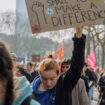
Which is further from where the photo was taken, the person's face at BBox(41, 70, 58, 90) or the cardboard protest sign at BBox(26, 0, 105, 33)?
the cardboard protest sign at BBox(26, 0, 105, 33)

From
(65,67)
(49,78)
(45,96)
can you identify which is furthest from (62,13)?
(65,67)

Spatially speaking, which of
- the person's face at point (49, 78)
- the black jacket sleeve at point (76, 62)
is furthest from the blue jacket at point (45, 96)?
the black jacket sleeve at point (76, 62)

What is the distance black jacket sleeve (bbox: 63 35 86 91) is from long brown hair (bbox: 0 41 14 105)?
49.8 inches

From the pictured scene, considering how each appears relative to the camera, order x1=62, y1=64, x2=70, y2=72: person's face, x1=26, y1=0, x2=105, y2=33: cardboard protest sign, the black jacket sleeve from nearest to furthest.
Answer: the black jacket sleeve < x1=26, y1=0, x2=105, y2=33: cardboard protest sign < x1=62, y1=64, x2=70, y2=72: person's face

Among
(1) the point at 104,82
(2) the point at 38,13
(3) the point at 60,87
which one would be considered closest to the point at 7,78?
(3) the point at 60,87

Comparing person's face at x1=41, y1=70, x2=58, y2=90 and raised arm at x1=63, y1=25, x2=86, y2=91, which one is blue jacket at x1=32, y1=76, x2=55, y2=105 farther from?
raised arm at x1=63, y1=25, x2=86, y2=91

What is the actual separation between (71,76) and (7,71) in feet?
4.61

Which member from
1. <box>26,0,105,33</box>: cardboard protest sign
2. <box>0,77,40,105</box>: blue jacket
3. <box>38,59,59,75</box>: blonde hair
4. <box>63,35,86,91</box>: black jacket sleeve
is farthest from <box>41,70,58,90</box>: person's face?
<box>0,77,40,105</box>: blue jacket

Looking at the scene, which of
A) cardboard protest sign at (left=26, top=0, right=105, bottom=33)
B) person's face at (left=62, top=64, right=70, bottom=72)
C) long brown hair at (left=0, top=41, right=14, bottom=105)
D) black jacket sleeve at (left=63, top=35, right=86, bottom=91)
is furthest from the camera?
person's face at (left=62, top=64, right=70, bottom=72)

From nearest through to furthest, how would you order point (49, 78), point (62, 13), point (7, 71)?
point (7, 71)
point (49, 78)
point (62, 13)

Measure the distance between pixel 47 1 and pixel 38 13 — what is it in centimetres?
17

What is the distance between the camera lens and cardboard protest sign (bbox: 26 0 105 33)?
9.33 ft

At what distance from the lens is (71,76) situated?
2.59 metres

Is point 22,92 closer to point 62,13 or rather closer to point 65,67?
point 62,13
